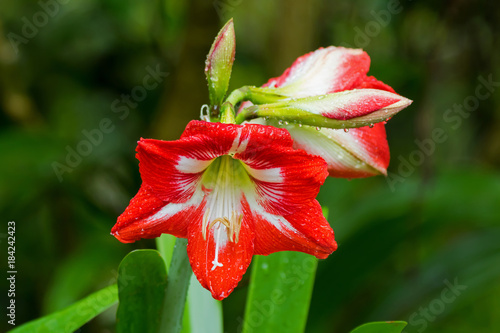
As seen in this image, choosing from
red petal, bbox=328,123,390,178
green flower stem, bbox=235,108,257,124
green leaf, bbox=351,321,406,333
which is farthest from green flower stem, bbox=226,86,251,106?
green leaf, bbox=351,321,406,333

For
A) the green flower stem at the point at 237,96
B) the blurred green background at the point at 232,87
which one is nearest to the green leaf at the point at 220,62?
the green flower stem at the point at 237,96

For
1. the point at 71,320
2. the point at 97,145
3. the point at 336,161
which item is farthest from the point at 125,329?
the point at 97,145

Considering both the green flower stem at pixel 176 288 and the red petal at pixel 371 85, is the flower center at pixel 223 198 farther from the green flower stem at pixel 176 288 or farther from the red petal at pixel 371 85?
the red petal at pixel 371 85

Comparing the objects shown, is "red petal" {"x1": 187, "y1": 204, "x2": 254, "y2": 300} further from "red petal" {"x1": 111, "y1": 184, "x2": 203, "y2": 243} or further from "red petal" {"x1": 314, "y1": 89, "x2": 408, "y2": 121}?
"red petal" {"x1": 314, "y1": 89, "x2": 408, "y2": 121}

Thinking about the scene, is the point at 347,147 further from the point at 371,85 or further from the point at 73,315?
the point at 73,315

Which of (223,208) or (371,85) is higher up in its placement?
(371,85)

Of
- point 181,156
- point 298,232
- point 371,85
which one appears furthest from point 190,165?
point 371,85
